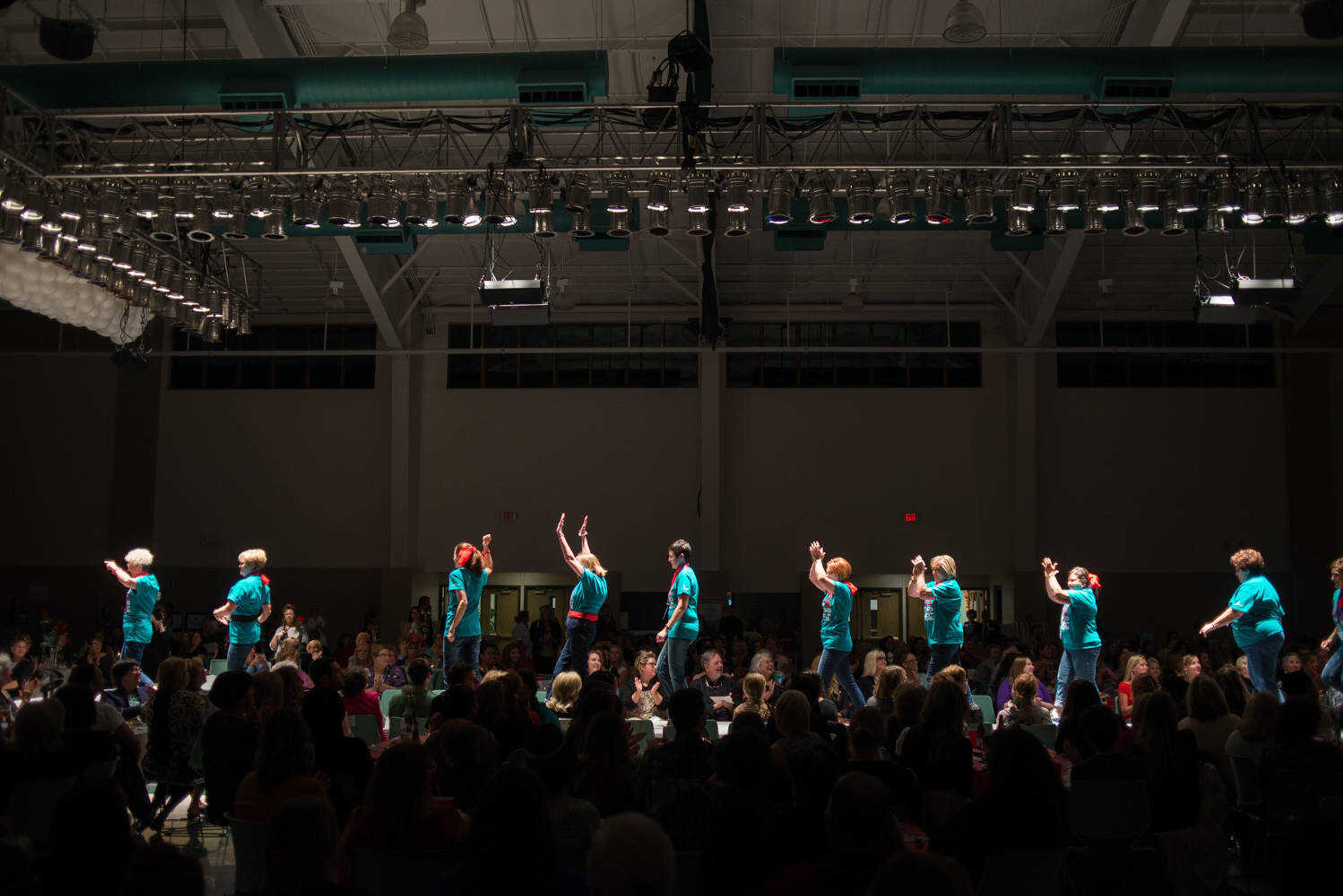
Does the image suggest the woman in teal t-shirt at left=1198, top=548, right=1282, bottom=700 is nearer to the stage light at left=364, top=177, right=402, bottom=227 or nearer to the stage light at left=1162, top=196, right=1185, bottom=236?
the stage light at left=1162, top=196, right=1185, bottom=236

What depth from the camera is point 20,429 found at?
19094 millimetres

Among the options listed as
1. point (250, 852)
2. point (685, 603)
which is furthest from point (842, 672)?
point (250, 852)

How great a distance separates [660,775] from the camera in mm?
4695

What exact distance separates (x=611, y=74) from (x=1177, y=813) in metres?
9.79

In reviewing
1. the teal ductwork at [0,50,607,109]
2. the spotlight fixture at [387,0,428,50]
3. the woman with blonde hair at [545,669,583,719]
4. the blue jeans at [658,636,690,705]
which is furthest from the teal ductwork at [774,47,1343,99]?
the woman with blonde hair at [545,669,583,719]

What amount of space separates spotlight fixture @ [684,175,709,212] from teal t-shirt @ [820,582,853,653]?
11.2 feet

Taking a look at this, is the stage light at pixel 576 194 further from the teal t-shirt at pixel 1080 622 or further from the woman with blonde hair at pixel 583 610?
the teal t-shirt at pixel 1080 622

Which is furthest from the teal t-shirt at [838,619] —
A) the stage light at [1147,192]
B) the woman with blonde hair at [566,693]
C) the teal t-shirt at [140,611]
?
the teal t-shirt at [140,611]

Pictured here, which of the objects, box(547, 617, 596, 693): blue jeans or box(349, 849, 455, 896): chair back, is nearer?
box(349, 849, 455, 896): chair back

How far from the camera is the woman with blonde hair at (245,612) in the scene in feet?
34.1

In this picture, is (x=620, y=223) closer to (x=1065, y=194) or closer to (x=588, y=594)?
(x=588, y=594)

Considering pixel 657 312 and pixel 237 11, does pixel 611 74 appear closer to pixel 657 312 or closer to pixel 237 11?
pixel 237 11

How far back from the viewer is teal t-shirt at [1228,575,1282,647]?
9.02m

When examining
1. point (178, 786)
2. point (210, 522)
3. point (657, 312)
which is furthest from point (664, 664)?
point (210, 522)
